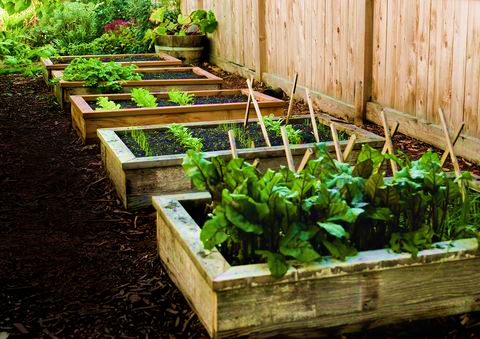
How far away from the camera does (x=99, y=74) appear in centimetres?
809

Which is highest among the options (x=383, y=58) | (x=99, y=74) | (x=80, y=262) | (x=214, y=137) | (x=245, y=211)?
(x=383, y=58)

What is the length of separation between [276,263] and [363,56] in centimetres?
444

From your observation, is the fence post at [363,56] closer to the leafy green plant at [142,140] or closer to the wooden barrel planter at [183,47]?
the leafy green plant at [142,140]

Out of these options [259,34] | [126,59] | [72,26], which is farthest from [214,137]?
[72,26]

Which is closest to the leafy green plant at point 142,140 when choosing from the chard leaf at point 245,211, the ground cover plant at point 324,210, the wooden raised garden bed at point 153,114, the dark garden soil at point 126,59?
the wooden raised garden bed at point 153,114

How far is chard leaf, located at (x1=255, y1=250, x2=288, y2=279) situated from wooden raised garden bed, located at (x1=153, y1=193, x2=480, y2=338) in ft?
0.11

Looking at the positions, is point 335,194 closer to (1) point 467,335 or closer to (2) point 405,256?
(2) point 405,256

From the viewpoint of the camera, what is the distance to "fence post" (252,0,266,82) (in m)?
9.79

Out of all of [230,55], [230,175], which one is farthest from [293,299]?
[230,55]

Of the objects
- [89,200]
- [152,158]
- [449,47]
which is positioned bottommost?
[89,200]

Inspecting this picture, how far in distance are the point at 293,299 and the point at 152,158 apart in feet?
7.06

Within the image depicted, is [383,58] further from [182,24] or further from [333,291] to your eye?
[182,24]

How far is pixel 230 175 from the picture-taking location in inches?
130

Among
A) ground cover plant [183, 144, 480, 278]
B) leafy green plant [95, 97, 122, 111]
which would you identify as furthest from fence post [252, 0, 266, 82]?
ground cover plant [183, 144, 480, 278]
